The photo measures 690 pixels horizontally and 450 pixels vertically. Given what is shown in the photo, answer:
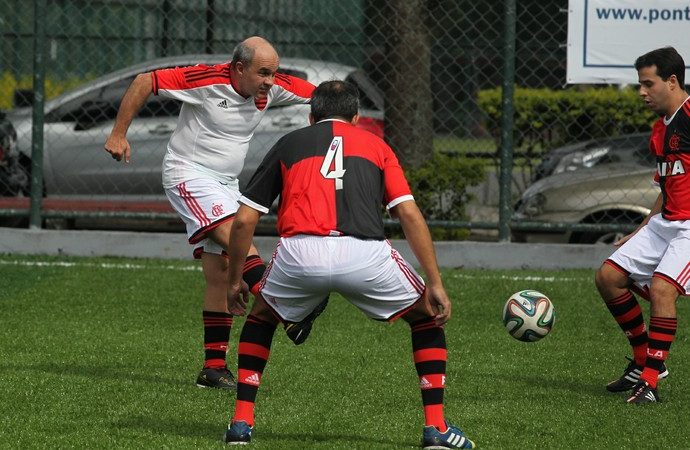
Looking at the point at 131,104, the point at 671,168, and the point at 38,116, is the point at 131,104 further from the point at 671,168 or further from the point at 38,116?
the point at 38,116

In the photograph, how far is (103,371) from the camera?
7574 millimetres

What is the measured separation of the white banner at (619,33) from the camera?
11.1m

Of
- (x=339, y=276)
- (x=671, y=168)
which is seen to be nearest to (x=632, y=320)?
(x=671, y=168)

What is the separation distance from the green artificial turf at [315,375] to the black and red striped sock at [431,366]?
24 cm

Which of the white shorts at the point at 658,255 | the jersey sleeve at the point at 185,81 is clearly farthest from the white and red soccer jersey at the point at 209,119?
the white shorts at the point at 658,255

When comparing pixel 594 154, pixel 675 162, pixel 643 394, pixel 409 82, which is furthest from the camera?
pixel 409 82

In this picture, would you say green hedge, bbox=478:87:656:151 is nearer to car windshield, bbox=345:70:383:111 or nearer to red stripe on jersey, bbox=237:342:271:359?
car windshield, bbox=345:70:383:111

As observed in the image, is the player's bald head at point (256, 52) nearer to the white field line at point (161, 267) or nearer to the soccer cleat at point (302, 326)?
the soccer cleat at point (302, 326)

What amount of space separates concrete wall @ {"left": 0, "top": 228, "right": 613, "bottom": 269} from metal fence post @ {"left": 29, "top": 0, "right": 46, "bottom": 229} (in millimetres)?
253

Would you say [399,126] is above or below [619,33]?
below

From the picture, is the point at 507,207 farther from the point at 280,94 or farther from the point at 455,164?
the point at 280,94

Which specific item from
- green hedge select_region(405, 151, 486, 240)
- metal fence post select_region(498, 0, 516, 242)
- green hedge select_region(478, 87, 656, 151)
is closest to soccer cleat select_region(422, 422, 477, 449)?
metal fence post select_region(498, 0, 516, 242)

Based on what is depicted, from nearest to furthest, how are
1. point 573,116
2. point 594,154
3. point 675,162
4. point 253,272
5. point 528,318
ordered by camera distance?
point 528,318 → point 675,162 → point 253,272 → point 594,154 → point 573,116

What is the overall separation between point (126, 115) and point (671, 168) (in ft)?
9.59
